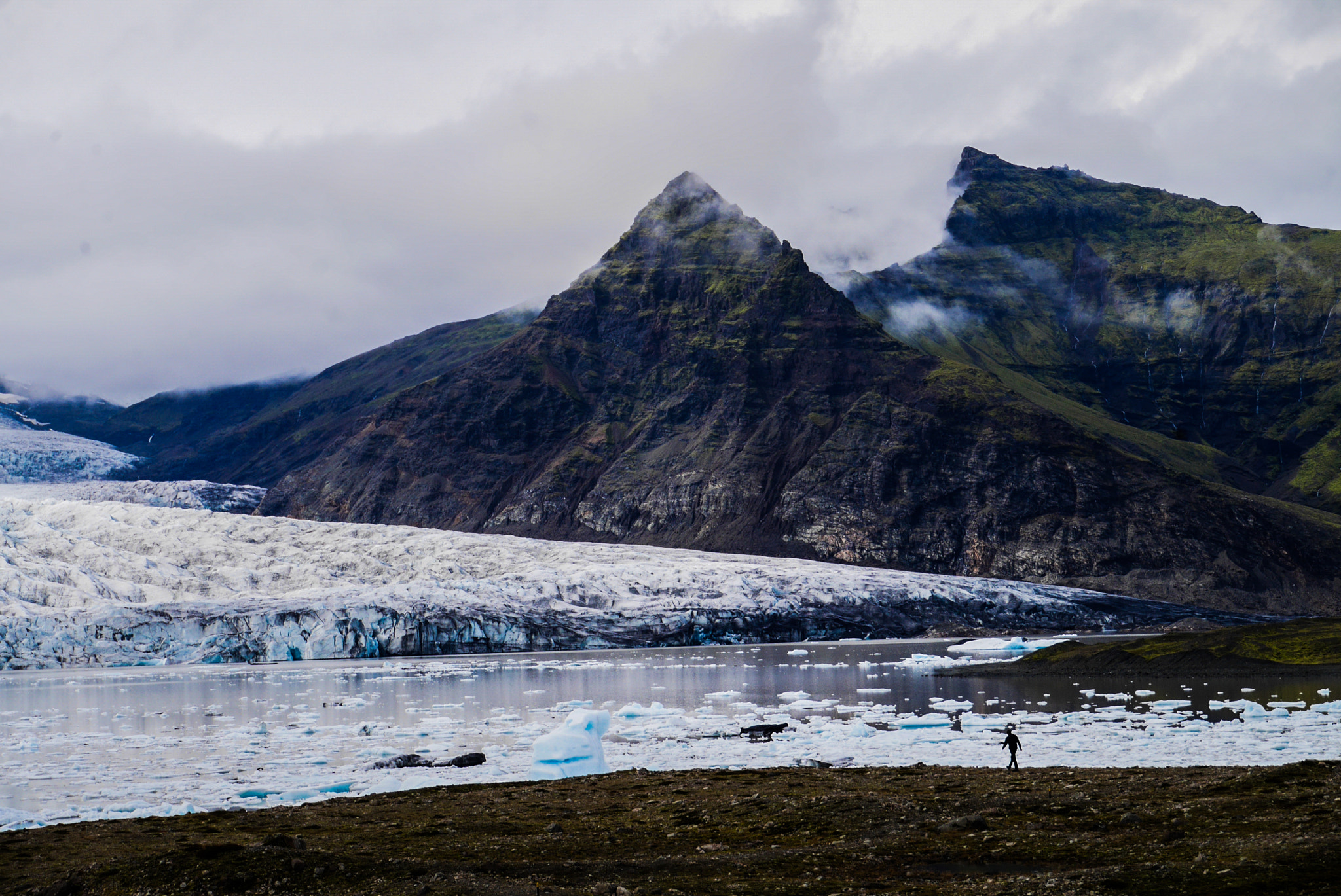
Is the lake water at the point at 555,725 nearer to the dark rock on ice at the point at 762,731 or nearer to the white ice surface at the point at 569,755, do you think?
the dark rock on ice at the point at 762,731

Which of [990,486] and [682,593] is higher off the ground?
[990,486]

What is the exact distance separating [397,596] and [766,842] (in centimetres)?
6504

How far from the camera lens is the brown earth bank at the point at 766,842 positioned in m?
13.1

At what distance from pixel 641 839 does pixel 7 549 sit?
7329cm

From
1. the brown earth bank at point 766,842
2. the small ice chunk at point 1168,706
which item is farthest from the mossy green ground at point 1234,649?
the brown earth bank at point 766,842

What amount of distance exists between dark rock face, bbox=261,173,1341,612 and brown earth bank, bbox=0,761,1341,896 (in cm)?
11049

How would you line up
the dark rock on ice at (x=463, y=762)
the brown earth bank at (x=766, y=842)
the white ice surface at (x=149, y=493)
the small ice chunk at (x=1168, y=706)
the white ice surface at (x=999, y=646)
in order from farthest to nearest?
the white ice surface at (x=149, y=493), the white ice surface at (x=999, y=646), the small ice chunk at (x=1168, y=706), the dark rock on ice at (x=463, y=762), the brown earth bank at (x=766, y=842)

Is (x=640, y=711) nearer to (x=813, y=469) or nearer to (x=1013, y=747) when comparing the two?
(x=1013, y=747)

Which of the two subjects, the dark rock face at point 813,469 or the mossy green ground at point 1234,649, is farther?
the dark rock face at point 813,469

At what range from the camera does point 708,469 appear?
535ft

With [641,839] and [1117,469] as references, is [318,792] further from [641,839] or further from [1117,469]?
[1117,469]

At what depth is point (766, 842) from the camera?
1688cm

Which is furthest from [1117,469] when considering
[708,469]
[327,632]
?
[327,632]

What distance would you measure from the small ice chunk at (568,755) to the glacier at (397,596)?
170ft
